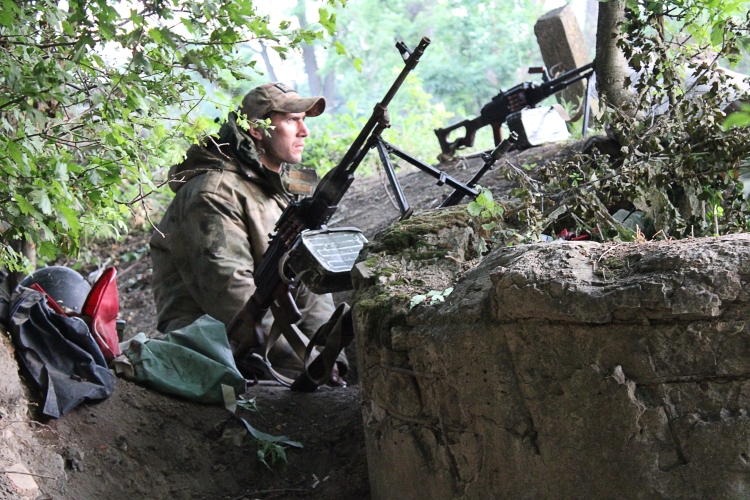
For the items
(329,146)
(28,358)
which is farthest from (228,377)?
(329,146)

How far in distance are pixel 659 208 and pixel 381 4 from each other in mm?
20013

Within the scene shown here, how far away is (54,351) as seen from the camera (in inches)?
145

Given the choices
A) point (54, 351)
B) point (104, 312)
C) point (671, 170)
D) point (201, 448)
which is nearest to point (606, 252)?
point (671, 170)

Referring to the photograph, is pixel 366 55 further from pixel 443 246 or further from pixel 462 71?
pixel 443 246

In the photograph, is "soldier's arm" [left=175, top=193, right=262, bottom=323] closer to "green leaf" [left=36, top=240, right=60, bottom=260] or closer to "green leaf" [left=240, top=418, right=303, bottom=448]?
"green leaf" [left=240, top=418, right=303, bottom=448]

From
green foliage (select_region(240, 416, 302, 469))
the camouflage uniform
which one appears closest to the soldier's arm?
the camouflage uniform

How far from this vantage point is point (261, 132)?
18.0 feet

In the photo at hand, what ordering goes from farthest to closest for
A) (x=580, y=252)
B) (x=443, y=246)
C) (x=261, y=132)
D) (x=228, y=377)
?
1. (x=261, y=132)
2. (x=228, y=377)
3. (x=443, y=246)
4. (x=580, y=252)

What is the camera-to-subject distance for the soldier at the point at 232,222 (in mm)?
5031

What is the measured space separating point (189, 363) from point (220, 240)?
1021mm

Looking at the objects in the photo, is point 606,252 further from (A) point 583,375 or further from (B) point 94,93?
(B) point 94,93

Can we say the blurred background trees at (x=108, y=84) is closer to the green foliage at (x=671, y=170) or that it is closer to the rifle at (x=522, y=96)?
the green foliage at (x=671, y=170)

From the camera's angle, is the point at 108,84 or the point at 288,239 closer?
the point at 108,84

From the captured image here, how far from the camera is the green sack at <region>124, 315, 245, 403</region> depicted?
415 cm
